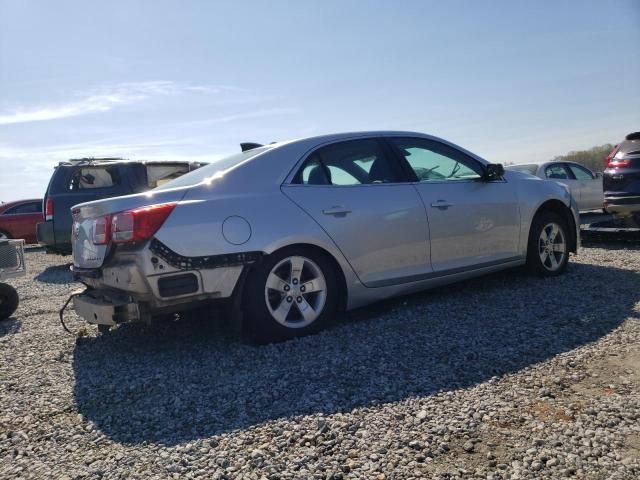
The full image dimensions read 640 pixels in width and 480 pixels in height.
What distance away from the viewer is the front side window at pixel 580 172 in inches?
556

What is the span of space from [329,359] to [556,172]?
11737mm

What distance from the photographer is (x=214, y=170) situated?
4555 millimetres

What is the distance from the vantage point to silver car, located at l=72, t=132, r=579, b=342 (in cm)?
379

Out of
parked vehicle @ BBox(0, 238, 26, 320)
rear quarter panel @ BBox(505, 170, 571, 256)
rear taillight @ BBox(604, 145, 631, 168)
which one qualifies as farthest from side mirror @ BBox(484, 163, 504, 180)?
parked vehicle @ BBox(0, 238, 26, 320)

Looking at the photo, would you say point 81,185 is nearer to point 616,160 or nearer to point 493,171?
point 493,171

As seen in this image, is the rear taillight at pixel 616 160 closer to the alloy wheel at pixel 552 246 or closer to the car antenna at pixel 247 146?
the alloy wheel at pixel 552 246

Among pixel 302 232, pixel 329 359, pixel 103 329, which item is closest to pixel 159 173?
pixel 103 329

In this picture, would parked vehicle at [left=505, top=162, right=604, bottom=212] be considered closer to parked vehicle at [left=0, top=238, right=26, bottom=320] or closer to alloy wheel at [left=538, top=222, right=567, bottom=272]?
alloy wheel at [left=538, top=222, right=567, bottom=272]

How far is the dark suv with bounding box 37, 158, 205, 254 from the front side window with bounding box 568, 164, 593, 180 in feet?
33.1

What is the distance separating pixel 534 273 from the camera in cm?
585

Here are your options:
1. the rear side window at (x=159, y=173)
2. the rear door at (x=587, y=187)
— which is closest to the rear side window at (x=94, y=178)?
the rear side window at (x=159, y=173)

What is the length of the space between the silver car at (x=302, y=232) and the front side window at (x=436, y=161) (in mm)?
13

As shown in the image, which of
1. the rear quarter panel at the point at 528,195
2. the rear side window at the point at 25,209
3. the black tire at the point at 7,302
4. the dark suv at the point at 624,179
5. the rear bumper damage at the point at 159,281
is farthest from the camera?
the rear side window at the point at 25,209

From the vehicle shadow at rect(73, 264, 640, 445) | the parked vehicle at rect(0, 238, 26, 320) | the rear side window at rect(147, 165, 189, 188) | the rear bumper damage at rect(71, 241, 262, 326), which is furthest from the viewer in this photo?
the rear side window at rect(147, 165, 189, 188)
